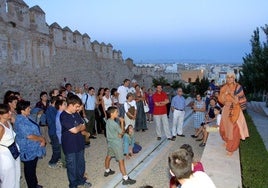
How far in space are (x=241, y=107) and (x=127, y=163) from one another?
9.08 ft

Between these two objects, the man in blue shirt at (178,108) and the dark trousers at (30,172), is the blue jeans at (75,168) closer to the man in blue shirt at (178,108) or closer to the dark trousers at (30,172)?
the dark trousers at (30,172)

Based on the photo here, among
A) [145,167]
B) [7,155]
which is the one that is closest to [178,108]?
[145,167]

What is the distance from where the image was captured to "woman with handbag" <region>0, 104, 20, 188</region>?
4824mm

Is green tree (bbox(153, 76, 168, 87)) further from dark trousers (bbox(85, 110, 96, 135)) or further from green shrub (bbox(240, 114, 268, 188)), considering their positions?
green shrub (bbox(240, 114, 268, 188))

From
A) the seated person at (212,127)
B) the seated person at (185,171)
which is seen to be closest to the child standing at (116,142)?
the seated person at (185,171)

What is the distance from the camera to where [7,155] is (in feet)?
15.9

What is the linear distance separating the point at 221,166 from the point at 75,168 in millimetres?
2482

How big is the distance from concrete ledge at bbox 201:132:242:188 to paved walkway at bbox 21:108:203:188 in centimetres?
90

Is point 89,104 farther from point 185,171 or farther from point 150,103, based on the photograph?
point 185,171

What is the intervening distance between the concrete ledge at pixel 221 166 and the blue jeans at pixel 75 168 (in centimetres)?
210

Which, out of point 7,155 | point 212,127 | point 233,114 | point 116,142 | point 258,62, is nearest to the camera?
point 7,155

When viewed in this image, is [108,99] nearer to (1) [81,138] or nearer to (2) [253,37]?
(1) [81,138]

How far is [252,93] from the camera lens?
1154 inches

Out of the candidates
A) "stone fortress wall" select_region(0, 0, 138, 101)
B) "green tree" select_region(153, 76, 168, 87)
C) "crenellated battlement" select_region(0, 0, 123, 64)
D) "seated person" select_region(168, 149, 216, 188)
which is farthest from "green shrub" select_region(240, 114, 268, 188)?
"green tree" select_region(153, 76, 168, 87)
